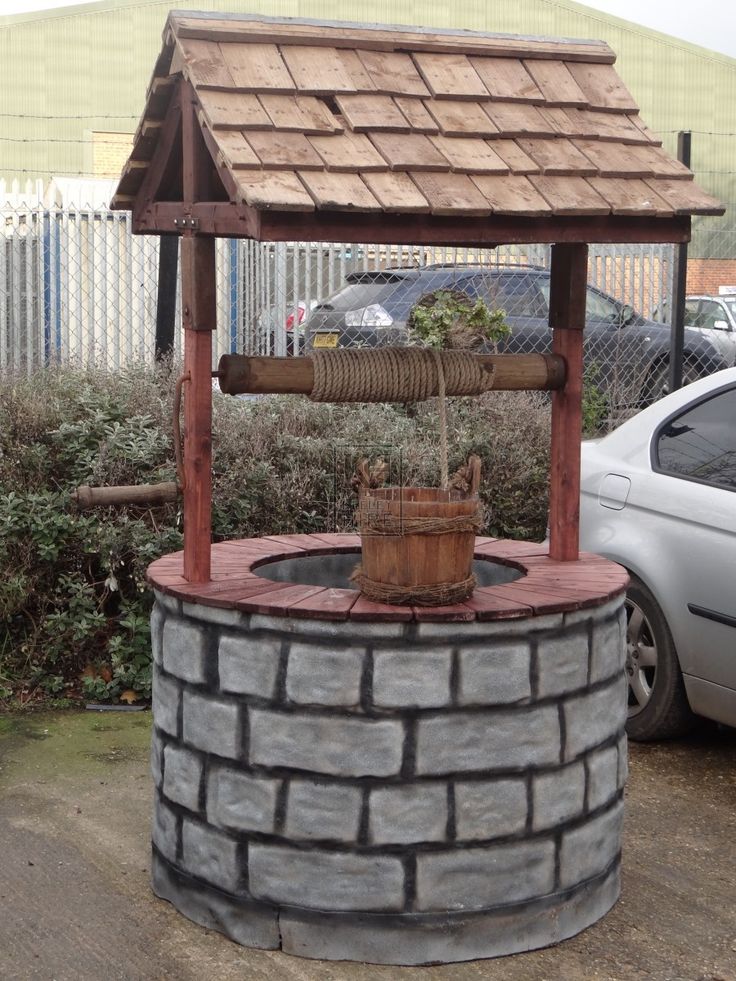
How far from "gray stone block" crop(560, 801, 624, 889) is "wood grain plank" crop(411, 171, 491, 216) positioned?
5.34 feet

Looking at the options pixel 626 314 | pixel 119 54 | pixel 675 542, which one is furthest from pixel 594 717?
pixel 119 54

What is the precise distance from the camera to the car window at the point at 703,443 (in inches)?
190

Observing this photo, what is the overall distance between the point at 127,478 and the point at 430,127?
2.97 meters

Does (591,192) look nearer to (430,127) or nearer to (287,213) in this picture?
(430,127)

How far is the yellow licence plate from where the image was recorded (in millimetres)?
9156

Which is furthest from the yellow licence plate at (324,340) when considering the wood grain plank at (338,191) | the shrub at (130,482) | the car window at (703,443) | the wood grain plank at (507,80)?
the wood grain plank at (338,191)

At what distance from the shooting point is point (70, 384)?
259 inches

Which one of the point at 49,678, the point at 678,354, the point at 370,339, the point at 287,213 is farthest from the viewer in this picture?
the point at 370,339

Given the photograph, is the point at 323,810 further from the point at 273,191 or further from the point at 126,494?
the point at 273,191

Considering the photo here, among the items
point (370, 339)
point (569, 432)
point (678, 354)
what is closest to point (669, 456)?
point (569, 432)

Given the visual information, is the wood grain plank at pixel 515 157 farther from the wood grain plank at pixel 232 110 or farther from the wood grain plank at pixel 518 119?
the wood grain plank at pixel 232 110

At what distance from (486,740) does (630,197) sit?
58.4 inches

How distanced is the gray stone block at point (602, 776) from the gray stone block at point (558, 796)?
41mm

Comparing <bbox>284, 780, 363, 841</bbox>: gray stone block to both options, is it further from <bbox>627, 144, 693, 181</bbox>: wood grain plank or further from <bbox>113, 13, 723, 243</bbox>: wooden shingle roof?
<bbox>627, 144, 693, 181</bbox>: wood grain plank
